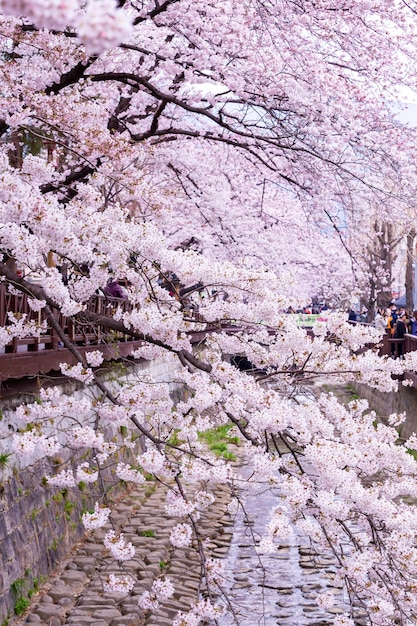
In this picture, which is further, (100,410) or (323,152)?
(323,152)

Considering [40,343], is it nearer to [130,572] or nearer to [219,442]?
[130,572]

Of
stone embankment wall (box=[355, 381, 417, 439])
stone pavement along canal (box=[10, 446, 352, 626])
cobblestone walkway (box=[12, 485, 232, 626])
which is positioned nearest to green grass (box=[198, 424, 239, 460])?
stone embankment wall (box=[355, 381, 417, 439])

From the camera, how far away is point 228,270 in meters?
6.66

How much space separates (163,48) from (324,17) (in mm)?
2603

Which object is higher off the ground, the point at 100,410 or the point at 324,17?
the point at 324,17

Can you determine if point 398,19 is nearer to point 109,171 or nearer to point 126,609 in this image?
point 109,171

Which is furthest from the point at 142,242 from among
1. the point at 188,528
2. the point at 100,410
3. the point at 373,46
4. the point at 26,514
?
the point at 373,46

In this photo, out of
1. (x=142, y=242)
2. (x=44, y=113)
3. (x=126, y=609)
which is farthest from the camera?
(x=126, y=609)

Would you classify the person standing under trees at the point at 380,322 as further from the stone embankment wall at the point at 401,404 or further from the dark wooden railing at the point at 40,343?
the stone embankment wall at the point at 401,404

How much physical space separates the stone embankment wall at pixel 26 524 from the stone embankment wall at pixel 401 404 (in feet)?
26.3

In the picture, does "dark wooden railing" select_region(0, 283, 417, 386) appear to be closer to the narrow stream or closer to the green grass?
the narrow stream

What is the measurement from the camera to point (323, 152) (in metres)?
10.9

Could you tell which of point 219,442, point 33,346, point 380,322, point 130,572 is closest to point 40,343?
point 33,346

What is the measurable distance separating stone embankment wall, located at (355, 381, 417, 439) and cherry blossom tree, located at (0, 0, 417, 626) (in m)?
8.04
